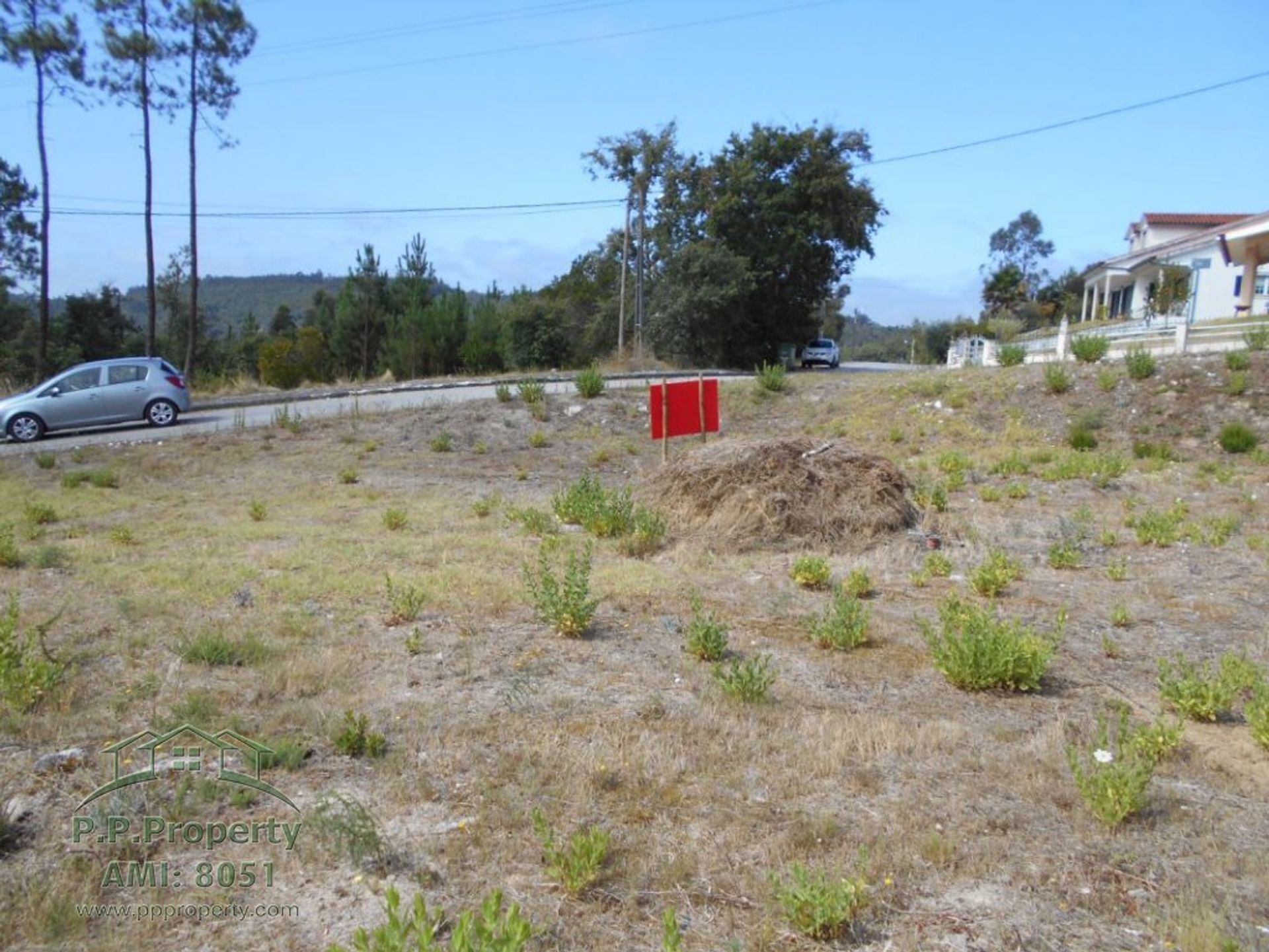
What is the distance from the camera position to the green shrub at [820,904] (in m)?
3.08

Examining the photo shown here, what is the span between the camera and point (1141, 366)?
53.5ft

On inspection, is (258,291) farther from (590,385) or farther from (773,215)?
(590,385)

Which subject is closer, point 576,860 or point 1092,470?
point 576,860

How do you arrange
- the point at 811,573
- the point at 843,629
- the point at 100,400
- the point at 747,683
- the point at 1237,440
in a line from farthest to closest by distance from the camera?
1. the point at 100,400
2. the point at 1237,440
3. the point at 811,573
4. the point at 843,629
5. the point at 747,683

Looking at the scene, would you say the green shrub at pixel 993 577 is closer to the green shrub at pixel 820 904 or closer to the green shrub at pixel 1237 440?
the green shrub at pixel 820 904

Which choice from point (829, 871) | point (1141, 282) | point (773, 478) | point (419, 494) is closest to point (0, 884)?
point (829, 871)

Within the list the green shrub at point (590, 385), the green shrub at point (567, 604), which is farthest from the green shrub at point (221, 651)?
the green shrub at point (590, 385)

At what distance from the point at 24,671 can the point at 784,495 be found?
251 inches

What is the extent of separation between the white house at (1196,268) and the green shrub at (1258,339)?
7953 millimetres

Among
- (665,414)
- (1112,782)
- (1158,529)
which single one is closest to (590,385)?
(665,414)

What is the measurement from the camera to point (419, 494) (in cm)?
1153

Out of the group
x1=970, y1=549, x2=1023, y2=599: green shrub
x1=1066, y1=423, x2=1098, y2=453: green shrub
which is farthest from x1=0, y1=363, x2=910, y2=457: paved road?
x1=970, y1=549, x2=1023, y2=599: green shrub

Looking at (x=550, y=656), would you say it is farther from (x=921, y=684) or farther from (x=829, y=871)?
(x=829, y=871)

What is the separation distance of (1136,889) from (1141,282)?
4917cm
